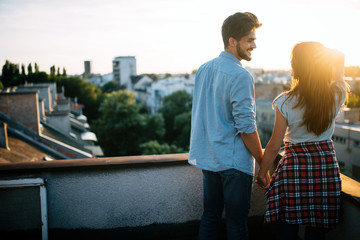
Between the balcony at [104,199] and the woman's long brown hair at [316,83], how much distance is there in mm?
922

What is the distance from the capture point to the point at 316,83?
2.04m

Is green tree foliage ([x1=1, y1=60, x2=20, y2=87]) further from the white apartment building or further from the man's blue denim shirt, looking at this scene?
the man's blue denim shirt

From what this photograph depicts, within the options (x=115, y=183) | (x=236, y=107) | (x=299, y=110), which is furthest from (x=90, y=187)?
(x=299, y=110)

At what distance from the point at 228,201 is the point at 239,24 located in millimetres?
1255

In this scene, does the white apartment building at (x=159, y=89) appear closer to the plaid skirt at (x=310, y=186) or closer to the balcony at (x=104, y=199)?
the balcony at (x=104, y=199)

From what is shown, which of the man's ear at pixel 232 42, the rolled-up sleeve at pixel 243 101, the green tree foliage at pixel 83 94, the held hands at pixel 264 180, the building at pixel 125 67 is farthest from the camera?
the building at pixel 125 67

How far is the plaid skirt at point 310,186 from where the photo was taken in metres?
2.16

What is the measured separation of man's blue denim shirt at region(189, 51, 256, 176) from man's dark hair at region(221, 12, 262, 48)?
0.15 meters

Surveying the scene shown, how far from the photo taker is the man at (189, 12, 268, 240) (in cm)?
200

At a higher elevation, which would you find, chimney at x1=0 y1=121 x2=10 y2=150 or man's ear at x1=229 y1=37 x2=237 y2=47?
man's ear at x1=229 y1=37 x2=237 y2=47

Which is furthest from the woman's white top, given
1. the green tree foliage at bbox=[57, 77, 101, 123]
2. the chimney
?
the green tree foliage at bbox=[57, 77, 101, 123]

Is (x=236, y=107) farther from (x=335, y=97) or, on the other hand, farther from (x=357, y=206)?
(x=357, y=206)

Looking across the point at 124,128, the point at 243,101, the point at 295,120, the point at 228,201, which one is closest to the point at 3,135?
the point at 228,201

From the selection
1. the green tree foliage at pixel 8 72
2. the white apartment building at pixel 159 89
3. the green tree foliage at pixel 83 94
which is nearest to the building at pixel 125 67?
the white apartment building at pixel 159 89
